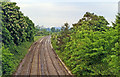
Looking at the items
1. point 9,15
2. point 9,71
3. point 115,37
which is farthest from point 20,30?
point 115,37

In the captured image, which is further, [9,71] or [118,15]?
[9,71]

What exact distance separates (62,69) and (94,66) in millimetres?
7715

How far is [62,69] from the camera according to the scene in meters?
23.4

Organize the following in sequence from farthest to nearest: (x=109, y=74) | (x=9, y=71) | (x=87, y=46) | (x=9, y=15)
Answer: (x=9, y=15) → (x=9, y=71) → (x=87, y=46) → (x=109, y=74)

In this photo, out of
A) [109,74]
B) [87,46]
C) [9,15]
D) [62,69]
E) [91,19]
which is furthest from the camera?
[91,19]

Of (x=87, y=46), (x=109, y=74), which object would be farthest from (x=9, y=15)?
(x=109, y=74)

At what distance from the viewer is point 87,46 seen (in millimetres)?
18516

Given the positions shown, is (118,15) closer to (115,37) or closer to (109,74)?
(115,37)

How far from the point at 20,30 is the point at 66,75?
15.3 m

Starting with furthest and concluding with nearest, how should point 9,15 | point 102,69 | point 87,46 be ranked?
point 9,15, point 87,46, point 102,69

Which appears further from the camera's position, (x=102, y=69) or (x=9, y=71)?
(x=9, y=71)

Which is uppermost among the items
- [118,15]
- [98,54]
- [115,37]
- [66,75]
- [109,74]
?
[118,15]

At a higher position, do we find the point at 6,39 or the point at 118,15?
the point at 118,15

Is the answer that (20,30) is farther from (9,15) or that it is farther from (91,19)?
(91,19)
